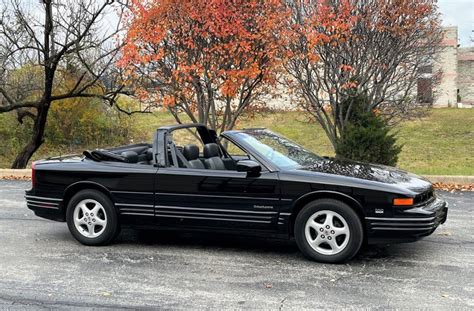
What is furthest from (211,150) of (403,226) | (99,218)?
(403,226)

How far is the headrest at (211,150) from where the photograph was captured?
6.39 metres

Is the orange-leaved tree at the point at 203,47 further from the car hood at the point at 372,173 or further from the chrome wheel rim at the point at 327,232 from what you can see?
the chrome wheel rim at the point at 327,232

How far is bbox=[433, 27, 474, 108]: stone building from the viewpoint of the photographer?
32781 mm

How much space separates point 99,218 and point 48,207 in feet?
2.20

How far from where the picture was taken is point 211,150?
6.43 metres

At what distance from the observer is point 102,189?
19.8 feet

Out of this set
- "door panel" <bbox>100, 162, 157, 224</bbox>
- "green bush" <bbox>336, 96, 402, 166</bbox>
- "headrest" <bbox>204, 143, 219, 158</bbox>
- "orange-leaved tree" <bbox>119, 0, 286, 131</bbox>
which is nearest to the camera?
"door panel" <bbox>100, 162, 157, 224</bbox>

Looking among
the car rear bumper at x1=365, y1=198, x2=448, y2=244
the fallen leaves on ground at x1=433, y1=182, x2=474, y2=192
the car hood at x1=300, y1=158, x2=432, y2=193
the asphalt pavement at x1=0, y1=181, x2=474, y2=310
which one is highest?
the car hood at x1=300, y1=158, x2=432, y2=193

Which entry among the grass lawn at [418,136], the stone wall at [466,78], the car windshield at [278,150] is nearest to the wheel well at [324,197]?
the car windshield at [278,150]

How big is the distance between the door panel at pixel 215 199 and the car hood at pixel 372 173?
55 cm

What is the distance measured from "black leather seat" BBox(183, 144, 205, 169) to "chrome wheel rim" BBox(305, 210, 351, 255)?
148cm

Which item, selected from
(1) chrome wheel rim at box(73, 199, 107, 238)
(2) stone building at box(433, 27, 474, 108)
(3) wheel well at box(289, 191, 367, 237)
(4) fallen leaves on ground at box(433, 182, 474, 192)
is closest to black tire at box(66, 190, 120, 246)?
(1) chrome wheel rim at box(73, 199, 107, 238)

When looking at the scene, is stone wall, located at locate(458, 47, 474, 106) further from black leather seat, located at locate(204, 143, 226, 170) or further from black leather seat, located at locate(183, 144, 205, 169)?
black leather seat, located at locate(183, 144, 205, 169)

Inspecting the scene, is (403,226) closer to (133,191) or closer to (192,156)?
(192,156)
